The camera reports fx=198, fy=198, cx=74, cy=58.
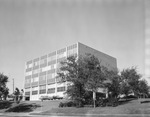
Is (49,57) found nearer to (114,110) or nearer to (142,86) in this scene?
(142,86)

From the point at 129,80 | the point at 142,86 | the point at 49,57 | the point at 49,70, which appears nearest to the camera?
the point at 129,80

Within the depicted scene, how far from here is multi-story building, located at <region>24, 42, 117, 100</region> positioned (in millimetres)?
76188

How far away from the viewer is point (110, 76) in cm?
3931

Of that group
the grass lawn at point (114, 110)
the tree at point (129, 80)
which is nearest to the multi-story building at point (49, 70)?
the tree at point (129, 80)

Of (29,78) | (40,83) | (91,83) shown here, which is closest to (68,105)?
(91,83)

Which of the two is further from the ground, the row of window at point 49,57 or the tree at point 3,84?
the row of window at point 49,57

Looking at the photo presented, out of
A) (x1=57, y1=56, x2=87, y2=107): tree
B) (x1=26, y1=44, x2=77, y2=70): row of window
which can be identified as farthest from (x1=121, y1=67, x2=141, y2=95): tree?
(x1=26, y1=44, x2=77, y2=70): row of window

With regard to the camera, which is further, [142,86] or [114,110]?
[142,86]

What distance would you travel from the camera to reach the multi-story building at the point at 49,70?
76188 millimetres

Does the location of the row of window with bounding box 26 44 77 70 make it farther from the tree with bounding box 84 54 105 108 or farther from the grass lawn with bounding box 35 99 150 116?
the grass lawn with bounding box 35 99 150 116

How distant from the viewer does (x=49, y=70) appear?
83.2 meters

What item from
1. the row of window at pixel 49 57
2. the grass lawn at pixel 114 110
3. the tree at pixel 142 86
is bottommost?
the grass lawn at pixel 114 110

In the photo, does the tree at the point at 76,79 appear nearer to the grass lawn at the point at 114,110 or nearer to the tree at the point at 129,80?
the grass lawn at the point at 114,110

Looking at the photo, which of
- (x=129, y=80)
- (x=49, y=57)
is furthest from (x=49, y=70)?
(x=129, y=80)
